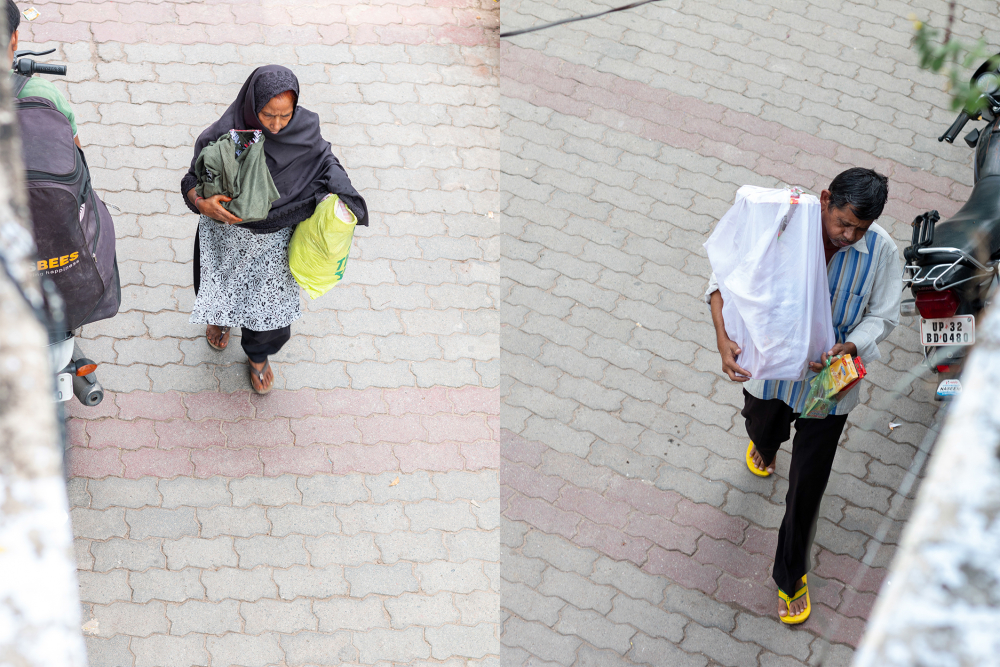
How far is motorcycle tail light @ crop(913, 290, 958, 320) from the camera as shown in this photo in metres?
3.71

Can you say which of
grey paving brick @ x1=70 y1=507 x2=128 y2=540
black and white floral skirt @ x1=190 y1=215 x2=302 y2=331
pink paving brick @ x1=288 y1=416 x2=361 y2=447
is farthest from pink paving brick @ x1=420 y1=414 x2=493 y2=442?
grey paving brick @ x1=70 y1=507 x2=128 y2=540

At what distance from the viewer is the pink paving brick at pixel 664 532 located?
378cm

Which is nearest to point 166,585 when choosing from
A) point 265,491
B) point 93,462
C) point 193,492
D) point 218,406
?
point 193,492

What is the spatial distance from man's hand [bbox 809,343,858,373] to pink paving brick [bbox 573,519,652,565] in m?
1.25

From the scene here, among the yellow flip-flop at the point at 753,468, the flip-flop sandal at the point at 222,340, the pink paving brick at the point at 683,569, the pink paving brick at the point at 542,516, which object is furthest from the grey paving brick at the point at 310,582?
the yellow flip-flop at the point at 753,468

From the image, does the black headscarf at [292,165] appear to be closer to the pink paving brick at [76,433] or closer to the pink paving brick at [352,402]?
the pink paving brick at [352,402]

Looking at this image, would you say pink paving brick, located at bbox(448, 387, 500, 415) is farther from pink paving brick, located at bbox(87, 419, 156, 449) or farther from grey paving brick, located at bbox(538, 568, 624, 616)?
pink paving brick, located at bbox(87, 419, 156, 449)

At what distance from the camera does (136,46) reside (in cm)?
545

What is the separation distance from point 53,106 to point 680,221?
11.4 ft

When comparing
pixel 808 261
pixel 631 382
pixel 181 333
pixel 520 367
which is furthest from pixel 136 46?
pixel 808 261

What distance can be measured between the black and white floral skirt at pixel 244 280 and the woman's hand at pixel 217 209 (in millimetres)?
217

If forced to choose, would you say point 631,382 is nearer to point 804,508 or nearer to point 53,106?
point 804,508

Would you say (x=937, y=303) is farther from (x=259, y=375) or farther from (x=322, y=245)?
(x=259, y=375)

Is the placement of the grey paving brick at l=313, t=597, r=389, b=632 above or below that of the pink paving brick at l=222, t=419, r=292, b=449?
below
